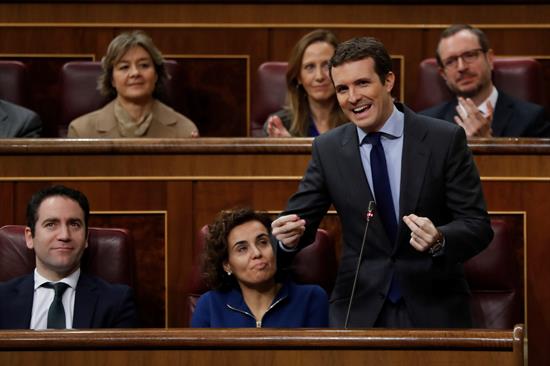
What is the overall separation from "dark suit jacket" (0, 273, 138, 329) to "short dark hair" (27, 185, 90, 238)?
0.09m

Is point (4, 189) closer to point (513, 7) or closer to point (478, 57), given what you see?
point (478, 57)

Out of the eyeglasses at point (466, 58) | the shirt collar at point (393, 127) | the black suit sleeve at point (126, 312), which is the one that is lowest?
the black suit sleeve at point (126, 312)

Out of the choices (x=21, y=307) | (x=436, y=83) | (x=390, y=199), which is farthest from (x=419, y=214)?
(x=436, y=83)

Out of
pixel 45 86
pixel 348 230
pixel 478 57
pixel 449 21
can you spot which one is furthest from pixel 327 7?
pixel 348 230

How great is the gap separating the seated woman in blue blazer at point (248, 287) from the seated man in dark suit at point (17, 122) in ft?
1.87

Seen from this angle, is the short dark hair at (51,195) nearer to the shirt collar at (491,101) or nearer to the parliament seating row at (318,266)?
the parliament seating row at (318,266)

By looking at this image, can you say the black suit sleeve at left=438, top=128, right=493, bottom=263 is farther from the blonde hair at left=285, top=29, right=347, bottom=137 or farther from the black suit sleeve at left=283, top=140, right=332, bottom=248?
the blonde hair at left=285, top=29, right=347, bottom=137

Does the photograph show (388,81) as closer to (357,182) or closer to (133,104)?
(357,182)

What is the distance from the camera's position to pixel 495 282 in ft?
5.20

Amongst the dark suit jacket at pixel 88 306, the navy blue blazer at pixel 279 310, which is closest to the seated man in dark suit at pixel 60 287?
the dark suit jacket at pixel 88 306

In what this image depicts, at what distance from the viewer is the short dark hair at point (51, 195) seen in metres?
1.62

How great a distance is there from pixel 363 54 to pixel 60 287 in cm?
54

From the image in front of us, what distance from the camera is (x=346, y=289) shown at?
Answer: 140cm

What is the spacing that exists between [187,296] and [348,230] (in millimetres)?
390
